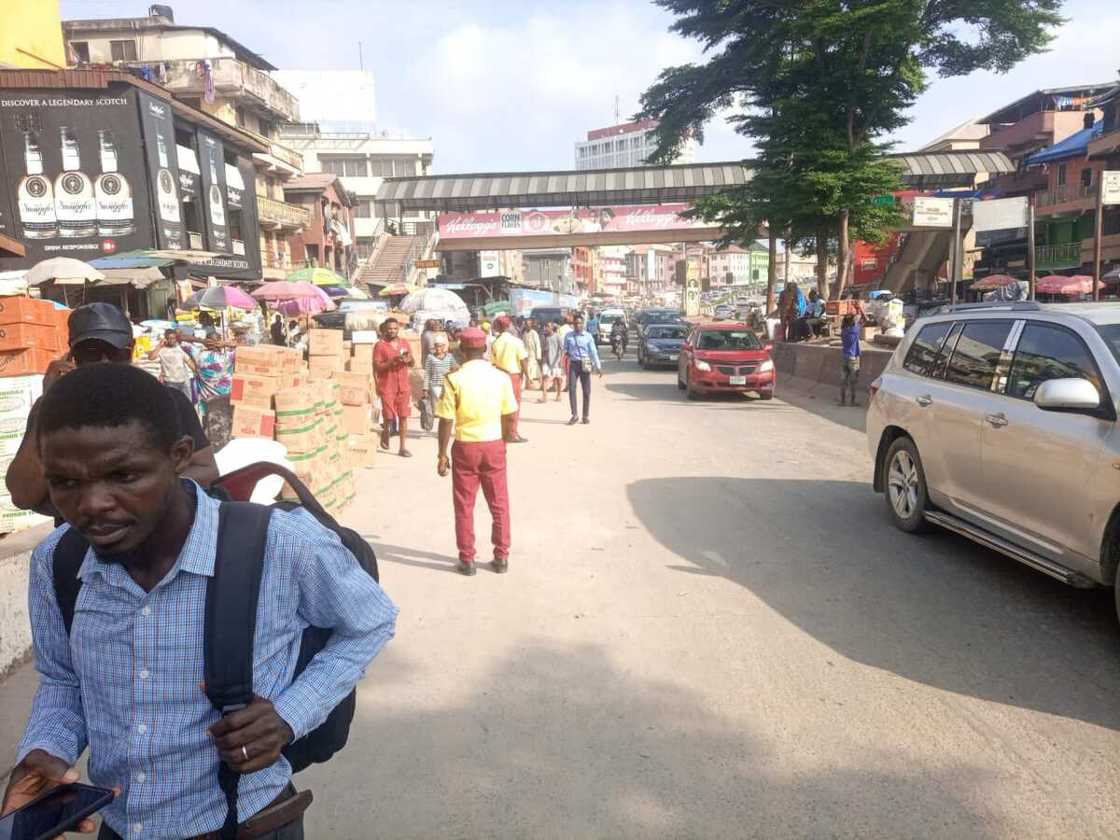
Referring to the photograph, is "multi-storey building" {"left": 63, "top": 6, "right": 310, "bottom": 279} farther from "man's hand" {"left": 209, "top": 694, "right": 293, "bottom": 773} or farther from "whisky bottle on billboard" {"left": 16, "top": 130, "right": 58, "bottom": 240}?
"man's hand" {"left": 209, "top": 694, "right": 293, "bottom": 773}

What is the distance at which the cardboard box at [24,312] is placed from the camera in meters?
6.63

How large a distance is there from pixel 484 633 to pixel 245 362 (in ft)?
13.7

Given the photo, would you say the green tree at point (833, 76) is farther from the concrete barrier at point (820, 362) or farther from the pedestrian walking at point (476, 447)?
the pedestrian walking at point (476, 447)

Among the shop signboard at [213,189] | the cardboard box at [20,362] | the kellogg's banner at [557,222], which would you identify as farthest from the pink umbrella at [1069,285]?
the cardboard box at [20,362]

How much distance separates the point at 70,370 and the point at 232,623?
2.25 metres

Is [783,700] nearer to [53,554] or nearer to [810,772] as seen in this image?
[810,772]

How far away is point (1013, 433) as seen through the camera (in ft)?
16.1

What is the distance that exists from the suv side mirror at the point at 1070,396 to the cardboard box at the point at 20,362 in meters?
7.48

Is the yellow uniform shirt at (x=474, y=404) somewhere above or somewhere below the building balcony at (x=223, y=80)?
below

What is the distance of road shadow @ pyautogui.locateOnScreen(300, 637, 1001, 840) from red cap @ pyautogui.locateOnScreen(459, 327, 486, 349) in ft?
9.37

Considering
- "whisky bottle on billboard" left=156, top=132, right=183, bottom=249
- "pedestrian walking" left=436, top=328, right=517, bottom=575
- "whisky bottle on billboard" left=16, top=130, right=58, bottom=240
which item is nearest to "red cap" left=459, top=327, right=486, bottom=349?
"pedestrian walking" left=436, top=328, right=517, bottom=575

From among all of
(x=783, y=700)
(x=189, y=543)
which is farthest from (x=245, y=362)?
(x=189, y=543)

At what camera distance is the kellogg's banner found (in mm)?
43750

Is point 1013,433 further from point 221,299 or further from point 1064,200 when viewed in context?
point 1064,200
